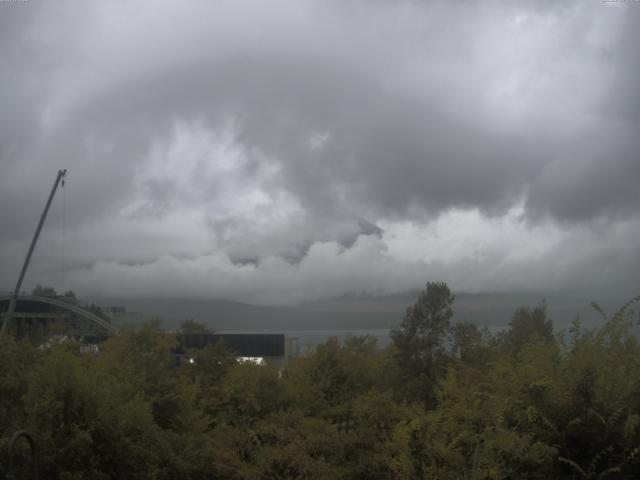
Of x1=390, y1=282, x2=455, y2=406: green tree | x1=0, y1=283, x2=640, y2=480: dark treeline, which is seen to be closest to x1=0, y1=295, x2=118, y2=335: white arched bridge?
x1=390, y1=282, x2=455, y2=406: green tree

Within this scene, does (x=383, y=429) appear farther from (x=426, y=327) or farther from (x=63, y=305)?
(x=63, y=305)

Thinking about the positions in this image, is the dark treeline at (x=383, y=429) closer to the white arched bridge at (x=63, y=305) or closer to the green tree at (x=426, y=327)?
the green tree at (x=426, y=327)

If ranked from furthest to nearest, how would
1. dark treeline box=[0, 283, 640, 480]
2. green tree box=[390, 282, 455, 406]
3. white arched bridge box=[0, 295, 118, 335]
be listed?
white arched bridge box=[0, 295, 118, 335] < green tree box=[390, 282, 455, 406] < dark treeline box=[0, 283, 640, 480]

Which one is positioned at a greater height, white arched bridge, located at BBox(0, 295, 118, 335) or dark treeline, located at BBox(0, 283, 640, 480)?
white arched bridge, located at BBox(0, 295, 118, 335)

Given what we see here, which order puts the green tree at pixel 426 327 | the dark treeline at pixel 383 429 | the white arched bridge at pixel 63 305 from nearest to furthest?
the dark treeline at pixel 383 429 → the green tree at pixel 426 327 → the white arched bridge at pixel 63 305

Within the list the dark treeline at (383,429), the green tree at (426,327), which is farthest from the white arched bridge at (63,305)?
the dark treeline at (383,429)

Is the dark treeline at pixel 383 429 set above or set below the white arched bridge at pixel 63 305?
below

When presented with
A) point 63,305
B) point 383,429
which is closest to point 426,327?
point 383,429

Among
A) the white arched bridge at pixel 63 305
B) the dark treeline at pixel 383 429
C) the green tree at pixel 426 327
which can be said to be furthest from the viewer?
the white arched bridge at pixel 63 305

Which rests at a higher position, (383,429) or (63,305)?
(63,305)

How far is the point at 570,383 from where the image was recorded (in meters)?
10.8

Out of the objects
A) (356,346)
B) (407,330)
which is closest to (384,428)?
(356,346)

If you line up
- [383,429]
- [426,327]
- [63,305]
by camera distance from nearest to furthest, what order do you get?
[383,429], [426,327], [63,305]

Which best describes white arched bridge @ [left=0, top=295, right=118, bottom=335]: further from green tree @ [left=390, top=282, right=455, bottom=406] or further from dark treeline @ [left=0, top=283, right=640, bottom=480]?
dark treeline @ [left=0, top=283, right=640, bottom=480]
